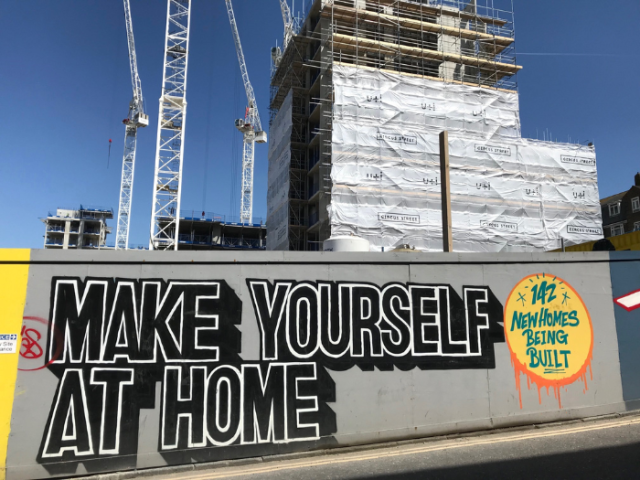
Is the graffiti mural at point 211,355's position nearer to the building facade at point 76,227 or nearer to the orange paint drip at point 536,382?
the orange paint drip at point 536,382

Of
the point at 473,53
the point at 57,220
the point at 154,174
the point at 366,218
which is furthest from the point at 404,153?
the point at 57,220

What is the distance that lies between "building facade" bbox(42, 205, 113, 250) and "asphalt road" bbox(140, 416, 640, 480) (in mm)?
112929

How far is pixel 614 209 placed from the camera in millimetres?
55312

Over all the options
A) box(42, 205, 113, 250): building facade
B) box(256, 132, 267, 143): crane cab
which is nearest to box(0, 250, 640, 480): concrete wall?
box(256, 132, 267, 143): crane cab

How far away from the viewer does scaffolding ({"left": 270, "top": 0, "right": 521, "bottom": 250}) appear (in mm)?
31172

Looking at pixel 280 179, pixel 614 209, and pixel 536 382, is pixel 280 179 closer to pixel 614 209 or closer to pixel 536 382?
pixel 536 382

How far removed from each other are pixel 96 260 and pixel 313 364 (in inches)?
139

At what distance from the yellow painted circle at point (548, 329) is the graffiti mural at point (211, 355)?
0.98 m

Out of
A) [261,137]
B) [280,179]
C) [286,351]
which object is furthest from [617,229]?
[261,137]

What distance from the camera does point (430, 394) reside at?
24.0 ft

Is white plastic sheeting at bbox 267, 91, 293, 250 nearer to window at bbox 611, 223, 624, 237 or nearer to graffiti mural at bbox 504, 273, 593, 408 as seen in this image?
graffiti mural at bbox 504, 273, 593, 408

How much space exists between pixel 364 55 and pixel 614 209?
4059cm

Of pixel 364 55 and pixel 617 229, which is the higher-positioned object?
pixel 364 55

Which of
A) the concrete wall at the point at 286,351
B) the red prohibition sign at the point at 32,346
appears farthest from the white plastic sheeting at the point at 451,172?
the red prohibition sign at the point at 32,346
